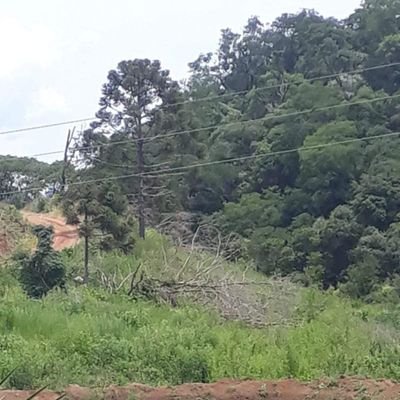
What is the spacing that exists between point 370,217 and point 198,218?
6548 millimetres

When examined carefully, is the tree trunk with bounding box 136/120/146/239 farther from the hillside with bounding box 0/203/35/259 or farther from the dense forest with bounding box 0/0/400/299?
the hillside with bounding box 0/203/35/259

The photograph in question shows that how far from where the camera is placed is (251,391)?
11867mm

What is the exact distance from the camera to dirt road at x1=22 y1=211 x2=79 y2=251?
29016 millimetres

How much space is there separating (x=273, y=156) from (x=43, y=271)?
19863mm

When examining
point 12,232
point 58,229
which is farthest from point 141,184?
point 12,232

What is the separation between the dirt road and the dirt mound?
52.7 feet

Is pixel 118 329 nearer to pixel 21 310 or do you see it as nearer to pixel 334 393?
pixel 21 310

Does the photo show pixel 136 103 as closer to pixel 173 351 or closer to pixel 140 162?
pixel 140 162

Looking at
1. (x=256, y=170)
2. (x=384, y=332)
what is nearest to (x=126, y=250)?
(x=384, y=332)

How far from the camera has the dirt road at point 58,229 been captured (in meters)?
29.0

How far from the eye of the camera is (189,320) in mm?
16719

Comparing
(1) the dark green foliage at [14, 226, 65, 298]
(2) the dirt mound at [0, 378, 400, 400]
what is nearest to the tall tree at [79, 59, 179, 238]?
(1) the dark green foliage at [14, 226, 65, 298]

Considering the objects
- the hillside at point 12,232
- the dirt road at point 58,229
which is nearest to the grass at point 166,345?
the hillside at point 12,232

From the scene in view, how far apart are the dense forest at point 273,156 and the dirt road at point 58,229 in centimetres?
140
